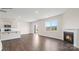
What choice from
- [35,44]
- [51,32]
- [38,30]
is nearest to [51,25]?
[51,32]

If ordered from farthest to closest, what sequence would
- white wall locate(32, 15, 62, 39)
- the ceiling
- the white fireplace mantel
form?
white wall locate(32, 15, 62, 39), the white fireplace mantel, the ceiling

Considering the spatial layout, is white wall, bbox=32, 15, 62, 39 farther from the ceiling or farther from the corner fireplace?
the ceiling

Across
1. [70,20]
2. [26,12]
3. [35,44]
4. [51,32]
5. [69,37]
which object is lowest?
[35,44]

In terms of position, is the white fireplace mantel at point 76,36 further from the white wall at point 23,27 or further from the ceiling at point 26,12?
the white wall at point 23,27

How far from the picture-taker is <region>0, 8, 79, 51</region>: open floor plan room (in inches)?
88.9

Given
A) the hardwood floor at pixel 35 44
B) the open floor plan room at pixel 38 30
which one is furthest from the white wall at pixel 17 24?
the hardwood floor at pixel 35 44

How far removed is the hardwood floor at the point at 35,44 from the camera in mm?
2249

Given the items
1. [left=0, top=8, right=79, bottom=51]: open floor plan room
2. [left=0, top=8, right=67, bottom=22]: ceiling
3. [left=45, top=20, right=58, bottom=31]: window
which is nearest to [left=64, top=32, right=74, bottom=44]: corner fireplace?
[left=0, top=8, right=79, bottom=51]: open floor plan room

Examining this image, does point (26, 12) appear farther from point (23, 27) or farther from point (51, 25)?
point (51, 25)

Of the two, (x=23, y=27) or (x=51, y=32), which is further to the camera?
(x=51, y=32)

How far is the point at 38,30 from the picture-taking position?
2.99 metres

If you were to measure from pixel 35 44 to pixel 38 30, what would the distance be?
53cm
